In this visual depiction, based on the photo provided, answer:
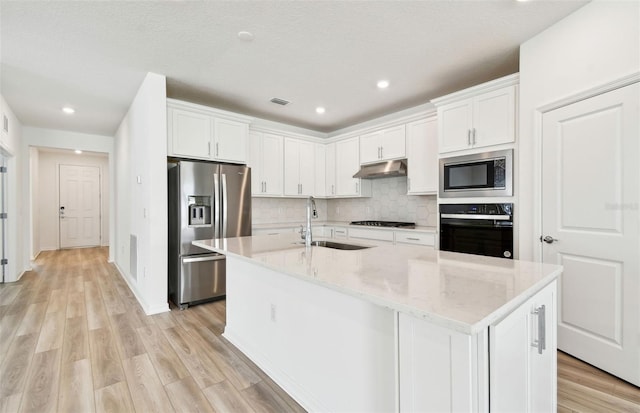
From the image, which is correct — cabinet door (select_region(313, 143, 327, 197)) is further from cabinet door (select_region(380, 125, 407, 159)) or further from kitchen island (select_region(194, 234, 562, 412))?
kitchen island (select_region(194, 234, 562, 412))

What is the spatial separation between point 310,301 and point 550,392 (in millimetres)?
1206

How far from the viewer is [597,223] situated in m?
2.07

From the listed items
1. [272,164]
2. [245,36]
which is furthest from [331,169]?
[245,36]

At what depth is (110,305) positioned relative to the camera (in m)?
3.48

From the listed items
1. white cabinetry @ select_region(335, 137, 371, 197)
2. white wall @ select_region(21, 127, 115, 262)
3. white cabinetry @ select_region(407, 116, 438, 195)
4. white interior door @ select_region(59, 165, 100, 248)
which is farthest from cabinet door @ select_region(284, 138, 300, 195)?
white interior door @ select_region(59, 165, 100, 248)

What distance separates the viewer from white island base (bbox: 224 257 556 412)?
975mm

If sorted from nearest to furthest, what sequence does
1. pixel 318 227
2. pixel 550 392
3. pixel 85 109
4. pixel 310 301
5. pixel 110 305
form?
pixel 550 392 < pixel 310 301 < pixel 110 305 < pixel 85 109 < pixel 318 227

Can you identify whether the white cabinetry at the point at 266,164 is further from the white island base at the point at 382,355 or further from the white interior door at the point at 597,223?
the white interior door at the point at 597,223

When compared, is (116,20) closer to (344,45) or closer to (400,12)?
(344,45)

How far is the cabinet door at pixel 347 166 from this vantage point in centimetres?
473

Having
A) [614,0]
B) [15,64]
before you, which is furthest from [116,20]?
[614,0]

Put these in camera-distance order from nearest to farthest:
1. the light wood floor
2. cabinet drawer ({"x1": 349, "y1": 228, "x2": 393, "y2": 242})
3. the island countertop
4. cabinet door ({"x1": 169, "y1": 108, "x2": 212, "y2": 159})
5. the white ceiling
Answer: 1. the island countertop
2. the light wood floor
3. the white ceiling
4. cabinet door ({"x1": 169, "y1": 108, "x2": 212, "y2": 159})
5. cabinet drawer ({"x1": 349, "y1": 228, "x2": 393, "y2": 242})

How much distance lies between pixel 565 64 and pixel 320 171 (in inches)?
137

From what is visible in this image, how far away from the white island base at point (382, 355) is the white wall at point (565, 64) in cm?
132
